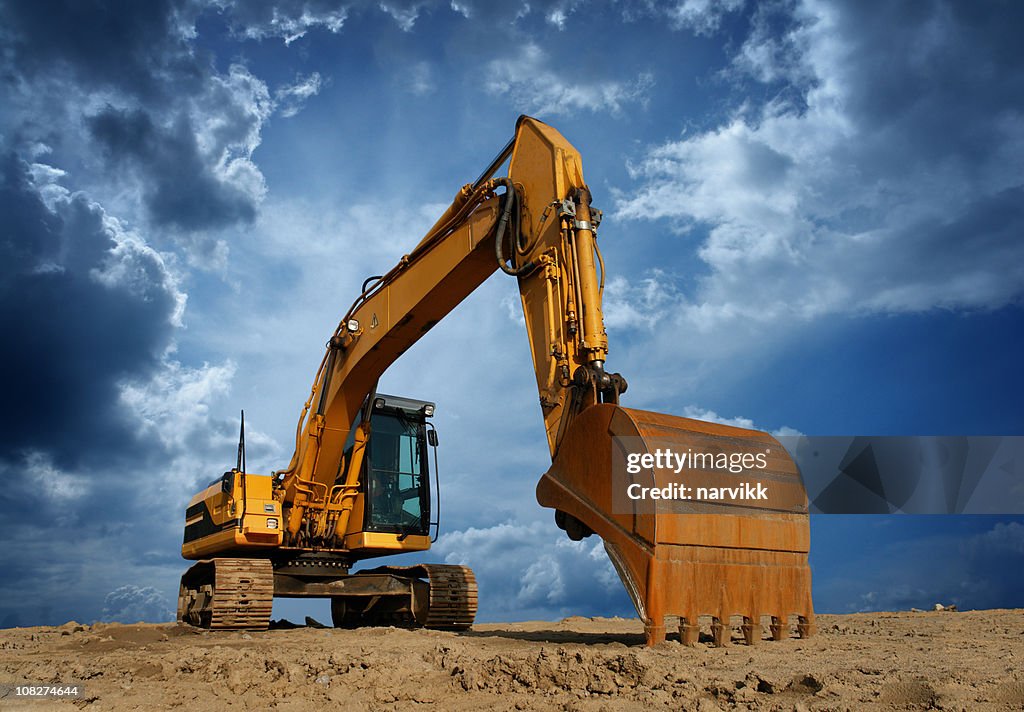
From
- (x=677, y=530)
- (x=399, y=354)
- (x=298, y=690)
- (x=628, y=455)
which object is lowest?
(x=298, y=690)

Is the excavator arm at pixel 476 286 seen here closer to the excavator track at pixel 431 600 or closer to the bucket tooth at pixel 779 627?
the excavator track at pixel 431 600

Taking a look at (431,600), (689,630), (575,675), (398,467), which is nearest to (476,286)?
(398,467)

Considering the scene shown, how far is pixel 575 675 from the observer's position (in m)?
4.45

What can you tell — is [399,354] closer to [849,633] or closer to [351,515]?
[351,515]

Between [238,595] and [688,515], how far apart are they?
5.97 meters

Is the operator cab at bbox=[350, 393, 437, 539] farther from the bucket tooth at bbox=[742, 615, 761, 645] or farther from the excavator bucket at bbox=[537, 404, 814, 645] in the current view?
the bucket tooth at bbox=[742, 615, 761, 645]

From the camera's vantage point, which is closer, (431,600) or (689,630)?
(689,630)

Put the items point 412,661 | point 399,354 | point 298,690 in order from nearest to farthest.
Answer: point 298,690, point 412,661, point 399,354

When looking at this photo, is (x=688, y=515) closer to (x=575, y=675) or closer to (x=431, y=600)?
(x=575, y=675)

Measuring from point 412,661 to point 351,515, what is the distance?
541 cm

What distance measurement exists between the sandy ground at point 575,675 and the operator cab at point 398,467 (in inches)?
136

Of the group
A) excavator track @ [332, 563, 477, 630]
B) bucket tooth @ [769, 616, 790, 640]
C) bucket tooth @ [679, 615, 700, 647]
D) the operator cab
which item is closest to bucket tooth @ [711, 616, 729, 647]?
bucket tooth @ [679, 615, 700, 647]

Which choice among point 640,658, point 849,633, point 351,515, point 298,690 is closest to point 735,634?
point 849,633

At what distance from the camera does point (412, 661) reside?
211 inches
